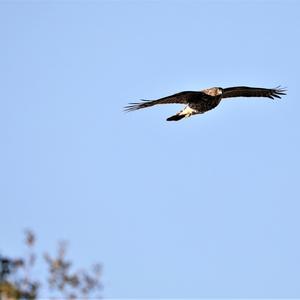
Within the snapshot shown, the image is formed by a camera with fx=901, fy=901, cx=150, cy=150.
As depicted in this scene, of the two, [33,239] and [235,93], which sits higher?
[235,93]

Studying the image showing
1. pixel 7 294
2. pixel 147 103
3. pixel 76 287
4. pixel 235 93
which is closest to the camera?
pixel 7 294

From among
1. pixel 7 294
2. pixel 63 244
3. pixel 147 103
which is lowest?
pixel 7 294

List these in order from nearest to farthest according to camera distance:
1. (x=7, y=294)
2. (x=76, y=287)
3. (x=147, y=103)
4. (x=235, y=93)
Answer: (x=7, y=294)
(x=76, y=287)
(x=147, y=103)
(x=235, y=93)

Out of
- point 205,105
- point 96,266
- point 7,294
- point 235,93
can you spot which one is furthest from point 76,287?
point 235,93

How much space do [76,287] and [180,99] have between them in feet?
28.8

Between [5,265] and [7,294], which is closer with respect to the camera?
[7,294]

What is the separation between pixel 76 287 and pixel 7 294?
1648 mm

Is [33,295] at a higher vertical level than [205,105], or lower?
lower

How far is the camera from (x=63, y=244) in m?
16.0

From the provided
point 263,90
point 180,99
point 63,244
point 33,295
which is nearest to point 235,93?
point 263,90

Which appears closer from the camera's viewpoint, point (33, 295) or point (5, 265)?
point (33, 295)

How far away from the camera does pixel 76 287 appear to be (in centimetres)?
1518

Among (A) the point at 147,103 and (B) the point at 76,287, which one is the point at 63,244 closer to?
(B) the point at 76,287

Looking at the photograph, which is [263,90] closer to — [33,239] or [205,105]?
[205,105]
